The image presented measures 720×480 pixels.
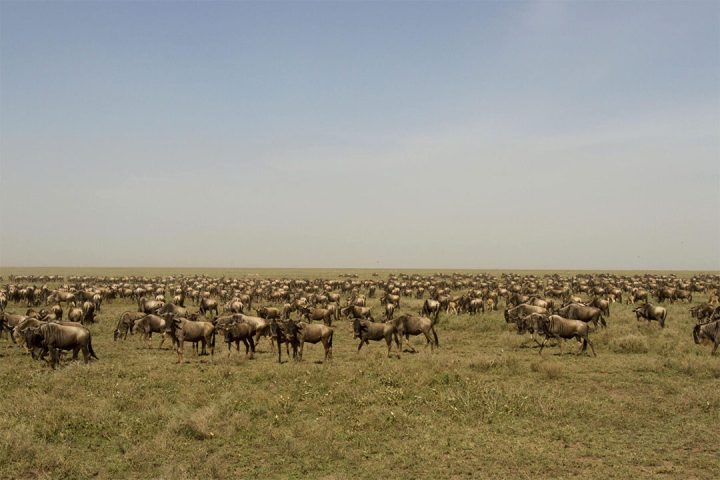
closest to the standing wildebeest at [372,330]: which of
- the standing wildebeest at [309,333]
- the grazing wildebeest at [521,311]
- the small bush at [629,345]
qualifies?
the standing wildebeest at [309,333]

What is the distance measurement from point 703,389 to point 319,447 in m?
12.7

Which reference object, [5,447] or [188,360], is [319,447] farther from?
[188,360]

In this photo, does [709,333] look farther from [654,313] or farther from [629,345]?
[654,313]

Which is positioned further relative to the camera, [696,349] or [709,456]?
[696,349]

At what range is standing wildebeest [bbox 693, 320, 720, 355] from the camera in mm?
20500

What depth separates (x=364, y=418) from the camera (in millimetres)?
13102

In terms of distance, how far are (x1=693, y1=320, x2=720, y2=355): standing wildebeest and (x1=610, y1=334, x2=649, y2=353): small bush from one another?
2.20m

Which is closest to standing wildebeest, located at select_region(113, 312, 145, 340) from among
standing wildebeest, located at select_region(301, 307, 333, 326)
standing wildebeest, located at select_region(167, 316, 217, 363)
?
standing wildebeest, located at select_region(167, 316, 217, 363)

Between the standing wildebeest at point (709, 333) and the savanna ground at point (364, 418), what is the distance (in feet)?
3.95

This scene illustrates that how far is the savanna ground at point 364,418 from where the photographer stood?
1059 cm

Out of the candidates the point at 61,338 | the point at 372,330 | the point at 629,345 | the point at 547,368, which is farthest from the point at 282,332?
the point at 629,345

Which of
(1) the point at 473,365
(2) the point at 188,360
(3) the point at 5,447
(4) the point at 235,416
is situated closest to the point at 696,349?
(1) the point at 473,365

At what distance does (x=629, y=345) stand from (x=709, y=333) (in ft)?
10.7

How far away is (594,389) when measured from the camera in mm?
15852
